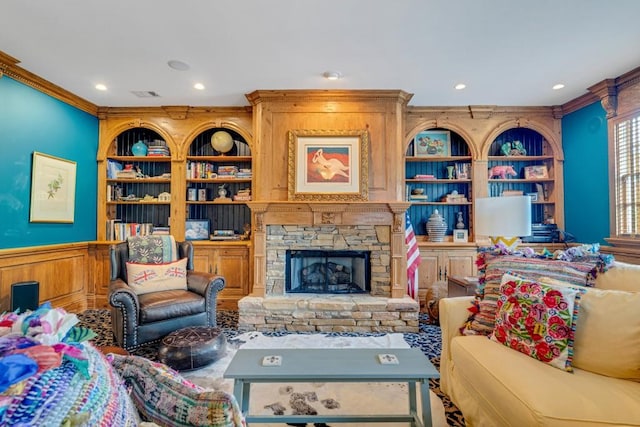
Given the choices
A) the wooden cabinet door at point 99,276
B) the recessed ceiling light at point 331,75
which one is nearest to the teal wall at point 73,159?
the wooden cabinet door at point 99,276

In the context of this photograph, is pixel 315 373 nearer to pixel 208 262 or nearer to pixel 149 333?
pixel 149 333

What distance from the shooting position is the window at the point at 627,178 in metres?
3.14

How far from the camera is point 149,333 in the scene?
8.65 ft

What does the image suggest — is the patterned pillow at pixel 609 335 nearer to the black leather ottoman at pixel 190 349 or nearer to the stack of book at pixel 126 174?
the black leather ottoman at pixel 190 349

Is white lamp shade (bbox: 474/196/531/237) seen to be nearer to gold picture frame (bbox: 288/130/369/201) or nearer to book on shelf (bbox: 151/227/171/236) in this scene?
gold picture frame (bbox: 288/130/369/201)

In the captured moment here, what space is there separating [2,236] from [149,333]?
1859 millimetres

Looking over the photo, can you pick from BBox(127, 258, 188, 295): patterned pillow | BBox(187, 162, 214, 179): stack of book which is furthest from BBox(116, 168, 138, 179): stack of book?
BBox(127, 258, 188, 295): patterned pillow

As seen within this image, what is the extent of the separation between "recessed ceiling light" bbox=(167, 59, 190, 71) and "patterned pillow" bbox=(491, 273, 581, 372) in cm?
329

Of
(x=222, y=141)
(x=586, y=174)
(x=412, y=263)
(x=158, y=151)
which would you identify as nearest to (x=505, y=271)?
(x=412, y=263)

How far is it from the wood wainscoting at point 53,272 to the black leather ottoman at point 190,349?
1.96 m

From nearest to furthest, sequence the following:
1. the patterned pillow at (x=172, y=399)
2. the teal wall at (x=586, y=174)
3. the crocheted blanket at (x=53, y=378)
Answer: the crocheted blanket at (x=53, y=378), the patterned pillow at (x=172, y=399), the teal wall at (x=586, y=174)

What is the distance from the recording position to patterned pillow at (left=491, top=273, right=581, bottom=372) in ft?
4.91

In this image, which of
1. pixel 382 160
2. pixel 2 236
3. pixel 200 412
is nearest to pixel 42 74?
pixel 2 236

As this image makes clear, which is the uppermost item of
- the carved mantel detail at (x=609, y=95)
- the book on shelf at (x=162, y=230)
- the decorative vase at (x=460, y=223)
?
the carved mantel detail at (x=609, y=95)
